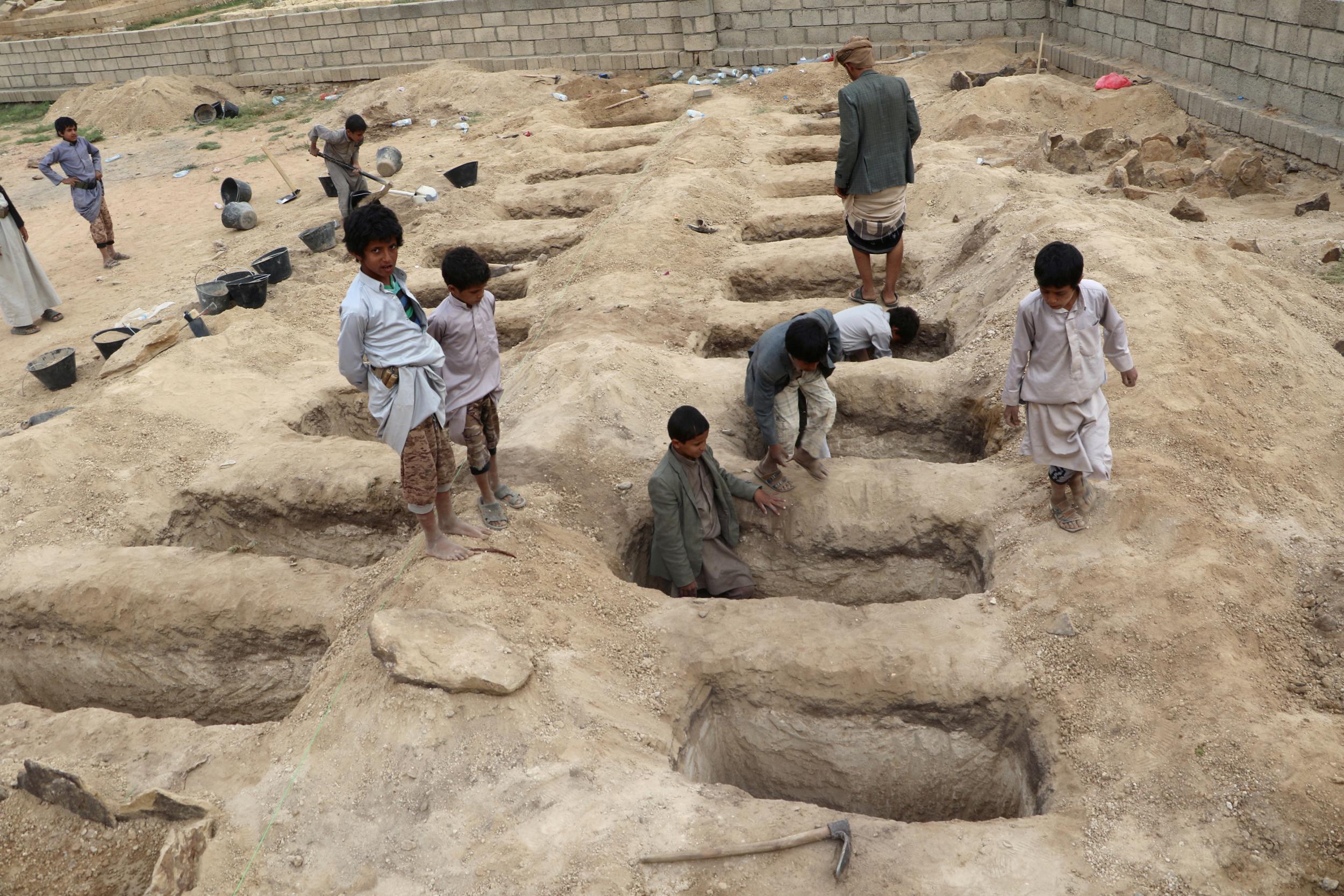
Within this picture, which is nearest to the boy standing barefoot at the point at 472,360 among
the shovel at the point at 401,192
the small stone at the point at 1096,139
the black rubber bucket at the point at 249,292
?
the black rubber bucket at the point at 249,292

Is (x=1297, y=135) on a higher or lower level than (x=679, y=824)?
higher

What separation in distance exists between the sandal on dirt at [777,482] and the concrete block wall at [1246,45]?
6.79 meters

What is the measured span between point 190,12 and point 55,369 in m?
15.6

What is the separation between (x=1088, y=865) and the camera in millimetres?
2850

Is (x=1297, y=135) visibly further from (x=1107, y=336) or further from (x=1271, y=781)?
(x=1271, y=781)

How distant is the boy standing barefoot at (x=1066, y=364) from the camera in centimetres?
365

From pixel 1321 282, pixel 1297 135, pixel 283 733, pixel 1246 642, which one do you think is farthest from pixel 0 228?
pixel 1297 135

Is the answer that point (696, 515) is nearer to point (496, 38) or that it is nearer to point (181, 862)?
point (181, 862)

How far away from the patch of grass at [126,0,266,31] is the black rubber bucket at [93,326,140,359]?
43.2ft

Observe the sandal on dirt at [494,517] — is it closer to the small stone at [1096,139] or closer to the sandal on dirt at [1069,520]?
the sandal on dirt at [1069,520]

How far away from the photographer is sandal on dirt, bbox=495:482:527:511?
4.61m

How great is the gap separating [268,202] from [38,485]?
24.1 ft

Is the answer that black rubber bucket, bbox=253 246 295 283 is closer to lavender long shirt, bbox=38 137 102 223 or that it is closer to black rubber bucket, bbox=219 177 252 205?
lavender long shirt, bbox=38 137 102 223

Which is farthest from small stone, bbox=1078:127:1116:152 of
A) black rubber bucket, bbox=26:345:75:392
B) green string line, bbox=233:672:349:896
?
black rubber bucket, bbox=26:345:75:392
